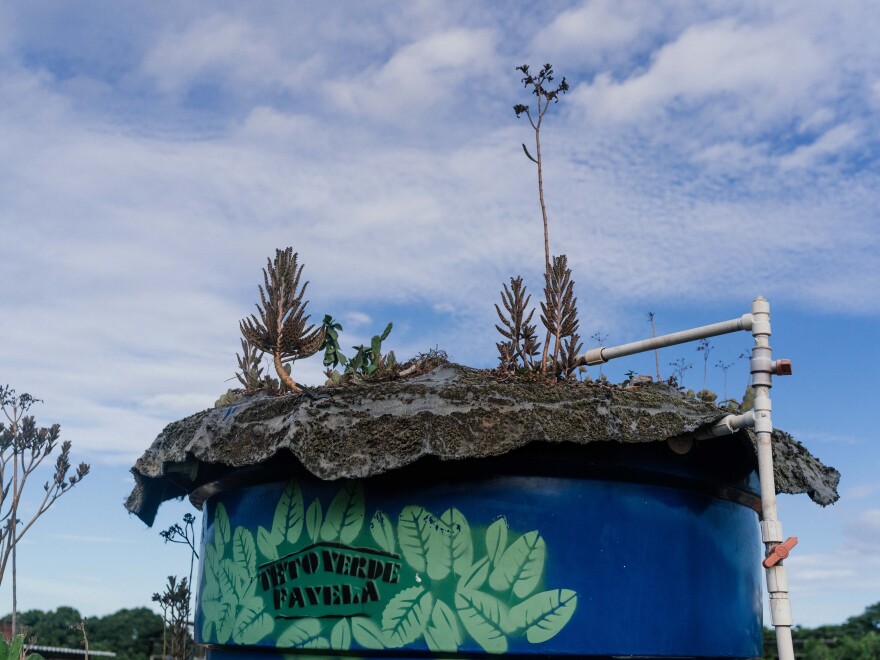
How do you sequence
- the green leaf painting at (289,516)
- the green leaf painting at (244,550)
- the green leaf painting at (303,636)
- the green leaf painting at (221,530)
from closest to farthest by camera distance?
the green leaf painting at (303,636), the green leaf painting at (289,516), the green leaf painting at (244,550), the green leaf painting at (221,530)

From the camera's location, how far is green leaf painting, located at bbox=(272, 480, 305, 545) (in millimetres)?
6312

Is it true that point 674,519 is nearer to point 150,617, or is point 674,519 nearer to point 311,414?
point 311,414

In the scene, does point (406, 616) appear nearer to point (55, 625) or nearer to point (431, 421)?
point (431, 421)

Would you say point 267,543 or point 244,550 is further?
point 244,550

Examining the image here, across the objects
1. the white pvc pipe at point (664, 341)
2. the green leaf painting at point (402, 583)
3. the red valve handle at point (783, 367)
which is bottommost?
the green leaf painting at point (402, 583)

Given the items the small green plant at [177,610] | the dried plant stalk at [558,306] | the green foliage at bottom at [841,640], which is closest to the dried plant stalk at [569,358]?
the dried plant stalk at [558,306]

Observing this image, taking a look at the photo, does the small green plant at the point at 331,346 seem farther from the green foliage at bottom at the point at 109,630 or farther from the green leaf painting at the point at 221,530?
the green foliage at bottom at the point at 109,630

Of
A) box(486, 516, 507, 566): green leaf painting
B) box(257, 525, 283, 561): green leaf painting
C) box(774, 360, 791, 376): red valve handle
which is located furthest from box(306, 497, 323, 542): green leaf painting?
box(774, 360, 791, 376): red valve handle

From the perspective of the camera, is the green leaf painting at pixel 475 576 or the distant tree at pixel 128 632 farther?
the distant tree at pixel 128 632

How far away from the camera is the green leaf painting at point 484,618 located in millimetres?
5703

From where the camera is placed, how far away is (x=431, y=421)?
19.1 feet

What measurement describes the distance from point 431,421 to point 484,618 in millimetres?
1195

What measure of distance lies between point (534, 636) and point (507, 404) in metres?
1.37

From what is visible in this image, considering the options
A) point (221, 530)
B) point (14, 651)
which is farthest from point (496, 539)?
point (14, 651)
